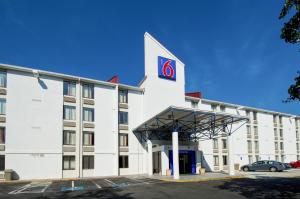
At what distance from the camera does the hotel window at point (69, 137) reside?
3047cm

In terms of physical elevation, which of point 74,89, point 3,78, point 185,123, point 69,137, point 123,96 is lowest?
point 69,137

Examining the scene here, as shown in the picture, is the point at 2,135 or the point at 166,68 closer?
the point at 2,135

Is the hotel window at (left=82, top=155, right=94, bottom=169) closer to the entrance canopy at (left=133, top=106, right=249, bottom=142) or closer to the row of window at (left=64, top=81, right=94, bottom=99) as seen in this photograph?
the entrance canopy at (left=133, top=106, right=249, bottom=142)

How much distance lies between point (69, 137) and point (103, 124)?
13.2 ft

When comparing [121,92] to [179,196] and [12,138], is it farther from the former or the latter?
[179,196]

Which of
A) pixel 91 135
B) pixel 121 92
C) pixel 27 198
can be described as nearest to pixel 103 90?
pixel 121 92

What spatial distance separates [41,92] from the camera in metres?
29.8

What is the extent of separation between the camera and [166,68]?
35.2 m

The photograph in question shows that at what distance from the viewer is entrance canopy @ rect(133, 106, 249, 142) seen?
→ 27.8 meters

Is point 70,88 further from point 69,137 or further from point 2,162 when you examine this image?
point 2,162

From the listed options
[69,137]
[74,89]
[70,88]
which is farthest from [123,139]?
[70,88]

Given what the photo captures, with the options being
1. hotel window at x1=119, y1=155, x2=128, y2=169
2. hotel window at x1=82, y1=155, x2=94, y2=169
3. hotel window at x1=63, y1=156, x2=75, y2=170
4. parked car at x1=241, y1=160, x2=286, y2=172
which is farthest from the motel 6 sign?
parked car at x1=241, y1=160, x2=286, y2=172

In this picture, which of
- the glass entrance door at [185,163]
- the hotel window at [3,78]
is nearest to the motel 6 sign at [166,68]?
the glass entrance door at [185,163]

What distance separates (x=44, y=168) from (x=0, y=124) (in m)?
5.70
